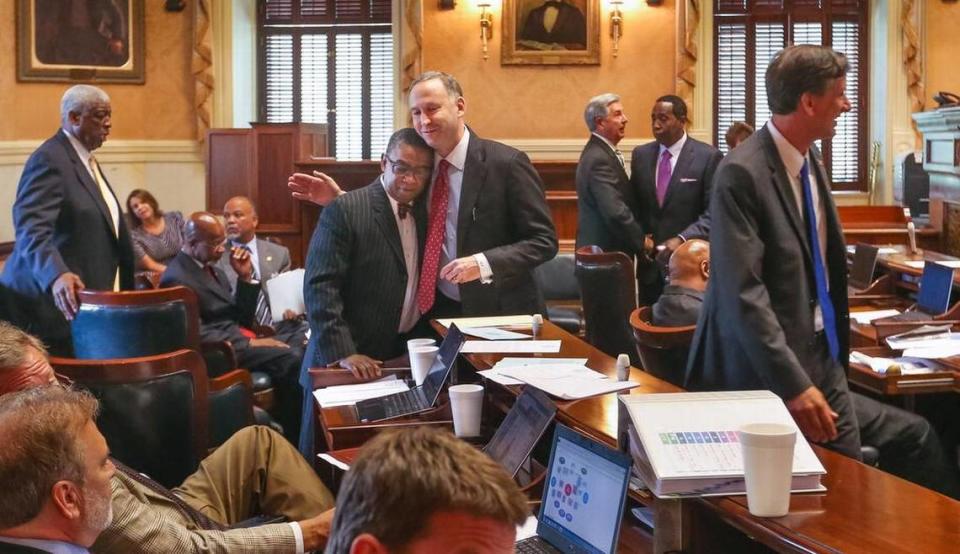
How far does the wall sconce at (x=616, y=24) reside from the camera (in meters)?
11.6

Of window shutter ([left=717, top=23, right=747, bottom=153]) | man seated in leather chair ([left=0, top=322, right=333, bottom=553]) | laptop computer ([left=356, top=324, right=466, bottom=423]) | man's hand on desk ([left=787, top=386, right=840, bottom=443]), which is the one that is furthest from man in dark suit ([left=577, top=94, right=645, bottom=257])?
window shutter ([left=717, top=23, right=747, bottom=153])

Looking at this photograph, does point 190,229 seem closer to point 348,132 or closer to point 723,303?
point 723,303

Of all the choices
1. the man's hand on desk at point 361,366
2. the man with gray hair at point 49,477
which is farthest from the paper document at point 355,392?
the man with gray hair at point 49,477

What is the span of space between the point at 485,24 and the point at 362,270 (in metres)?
8.03

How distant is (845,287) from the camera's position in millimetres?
3100

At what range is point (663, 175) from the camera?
22.0ft

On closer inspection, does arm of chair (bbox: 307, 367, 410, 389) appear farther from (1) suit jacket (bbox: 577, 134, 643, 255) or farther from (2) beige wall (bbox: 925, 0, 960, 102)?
(2) beige wall (bbox: 925, 0, 960, 102)

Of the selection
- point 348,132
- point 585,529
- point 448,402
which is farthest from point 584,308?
point 348,132

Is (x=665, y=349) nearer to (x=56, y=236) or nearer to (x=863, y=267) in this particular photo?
(x=863, y=267)

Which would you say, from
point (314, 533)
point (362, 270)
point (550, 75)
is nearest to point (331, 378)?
point (362, 270)

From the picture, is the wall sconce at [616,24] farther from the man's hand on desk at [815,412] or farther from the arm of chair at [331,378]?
the man's hand on desk at [815,412]

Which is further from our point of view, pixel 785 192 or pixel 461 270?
pixel 461 270

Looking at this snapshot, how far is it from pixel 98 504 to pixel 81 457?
0.28 ft

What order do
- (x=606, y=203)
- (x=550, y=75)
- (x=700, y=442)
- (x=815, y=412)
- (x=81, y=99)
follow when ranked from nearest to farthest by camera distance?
(x=700, y=442) → (x=815, y=412) → (x=81, y=99) → (x=606, y=203) → (x=550, y=75)
